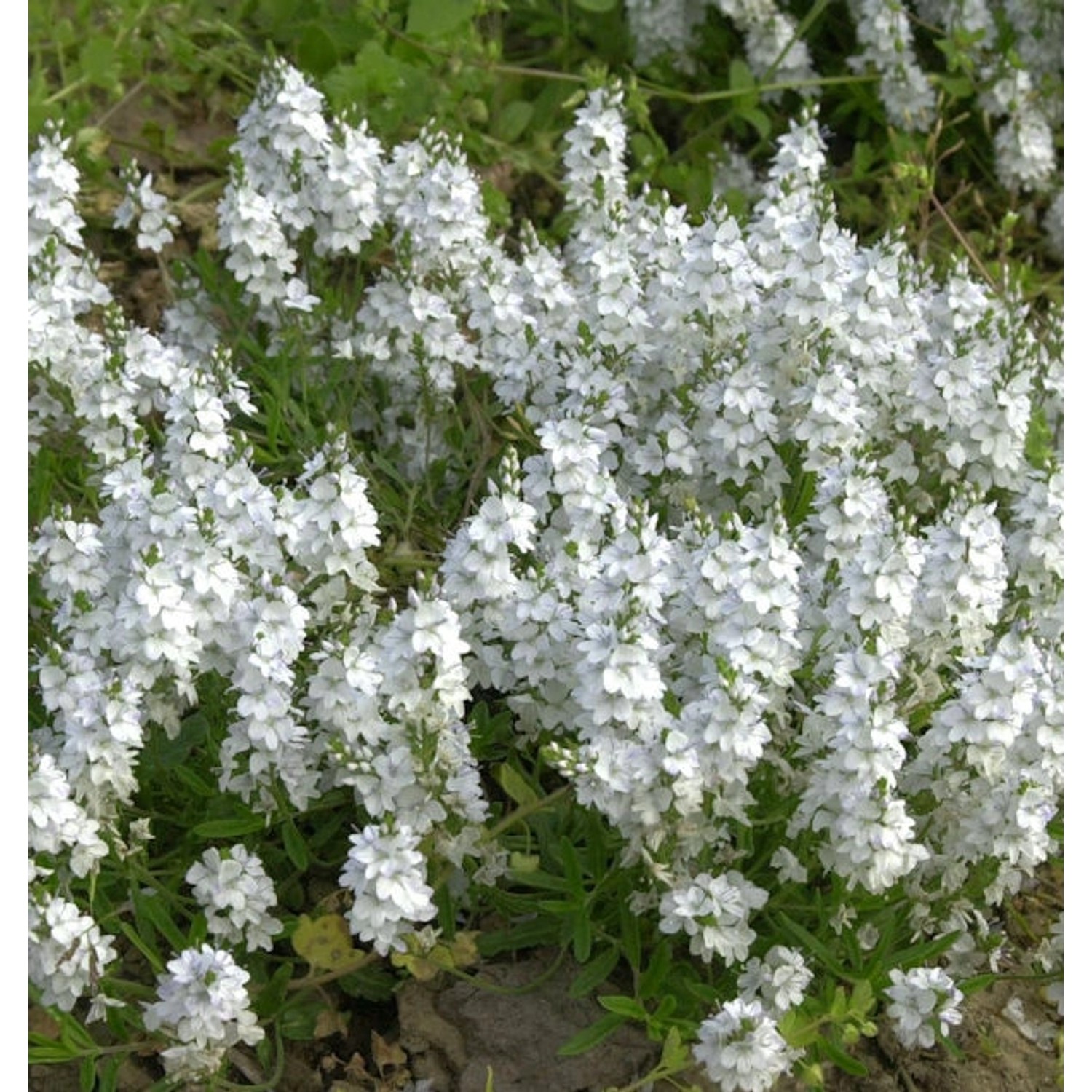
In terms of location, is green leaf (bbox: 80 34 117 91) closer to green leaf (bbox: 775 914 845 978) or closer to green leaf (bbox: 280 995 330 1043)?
green leaf (bbox: 280 995 330 1043)

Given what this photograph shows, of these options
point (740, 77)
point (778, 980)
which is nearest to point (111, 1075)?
point (778, 980)

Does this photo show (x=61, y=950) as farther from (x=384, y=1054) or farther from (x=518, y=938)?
(x=518, y=938)

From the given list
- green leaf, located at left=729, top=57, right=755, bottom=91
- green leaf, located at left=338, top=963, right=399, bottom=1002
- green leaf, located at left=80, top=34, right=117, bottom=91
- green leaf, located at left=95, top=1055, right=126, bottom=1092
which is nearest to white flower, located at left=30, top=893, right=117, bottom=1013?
green leaf, located at left=95, top=1055, right=126, bottom=1092

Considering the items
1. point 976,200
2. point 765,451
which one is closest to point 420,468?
point 765,451

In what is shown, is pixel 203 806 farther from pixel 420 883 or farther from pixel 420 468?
pixel 420 468

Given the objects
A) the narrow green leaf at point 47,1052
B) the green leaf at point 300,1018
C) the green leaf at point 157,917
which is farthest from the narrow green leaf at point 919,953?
the narrow green leaf at point 47,1052

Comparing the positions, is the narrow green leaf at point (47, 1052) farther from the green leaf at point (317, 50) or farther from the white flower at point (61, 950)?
the green leaf at point (317, 50)
